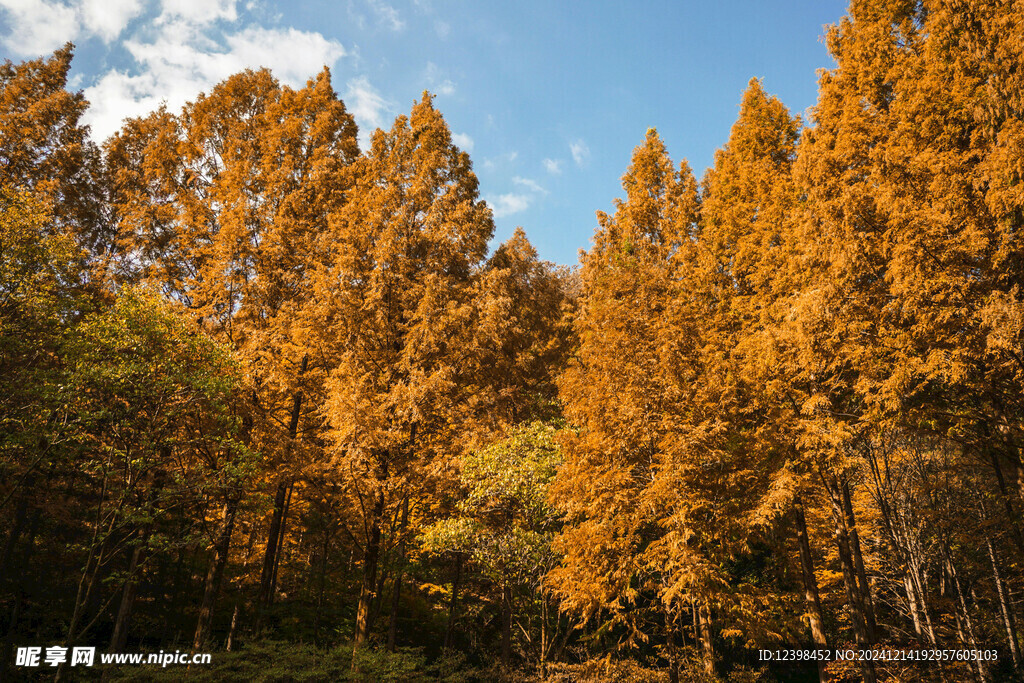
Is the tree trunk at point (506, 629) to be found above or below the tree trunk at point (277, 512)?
below

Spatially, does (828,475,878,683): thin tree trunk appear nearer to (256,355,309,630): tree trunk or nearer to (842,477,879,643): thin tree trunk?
(842,477,879,643): thin tree trunk

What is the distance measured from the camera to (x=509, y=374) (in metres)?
14.3

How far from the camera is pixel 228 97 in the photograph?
1563cm

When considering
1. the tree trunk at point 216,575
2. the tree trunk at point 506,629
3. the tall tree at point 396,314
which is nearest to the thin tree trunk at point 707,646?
the tree trunk at point 506,629

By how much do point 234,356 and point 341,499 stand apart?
435 cm

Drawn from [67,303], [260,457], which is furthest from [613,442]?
[67,303]

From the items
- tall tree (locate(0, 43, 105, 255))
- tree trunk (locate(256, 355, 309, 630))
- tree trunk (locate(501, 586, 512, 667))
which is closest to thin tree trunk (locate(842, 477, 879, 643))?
tree trunk (locate(501, 586, 512, 667))

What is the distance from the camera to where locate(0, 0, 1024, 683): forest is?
8891 mm

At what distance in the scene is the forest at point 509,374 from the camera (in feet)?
29.2

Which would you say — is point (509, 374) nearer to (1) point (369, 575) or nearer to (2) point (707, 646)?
(1) point (369, 575)

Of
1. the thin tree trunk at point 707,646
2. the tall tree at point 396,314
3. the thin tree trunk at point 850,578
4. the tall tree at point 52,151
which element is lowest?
the thin tree trunk at point 707,646

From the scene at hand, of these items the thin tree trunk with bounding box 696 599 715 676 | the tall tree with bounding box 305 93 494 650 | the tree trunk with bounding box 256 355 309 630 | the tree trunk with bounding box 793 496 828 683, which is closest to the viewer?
the thin tree trunk with bounding box 696 599 715 676

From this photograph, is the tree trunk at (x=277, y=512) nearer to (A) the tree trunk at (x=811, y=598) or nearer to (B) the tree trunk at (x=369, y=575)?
(B) the tree trunk at (x=369, y=575)

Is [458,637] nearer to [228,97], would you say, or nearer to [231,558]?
[231,558]
